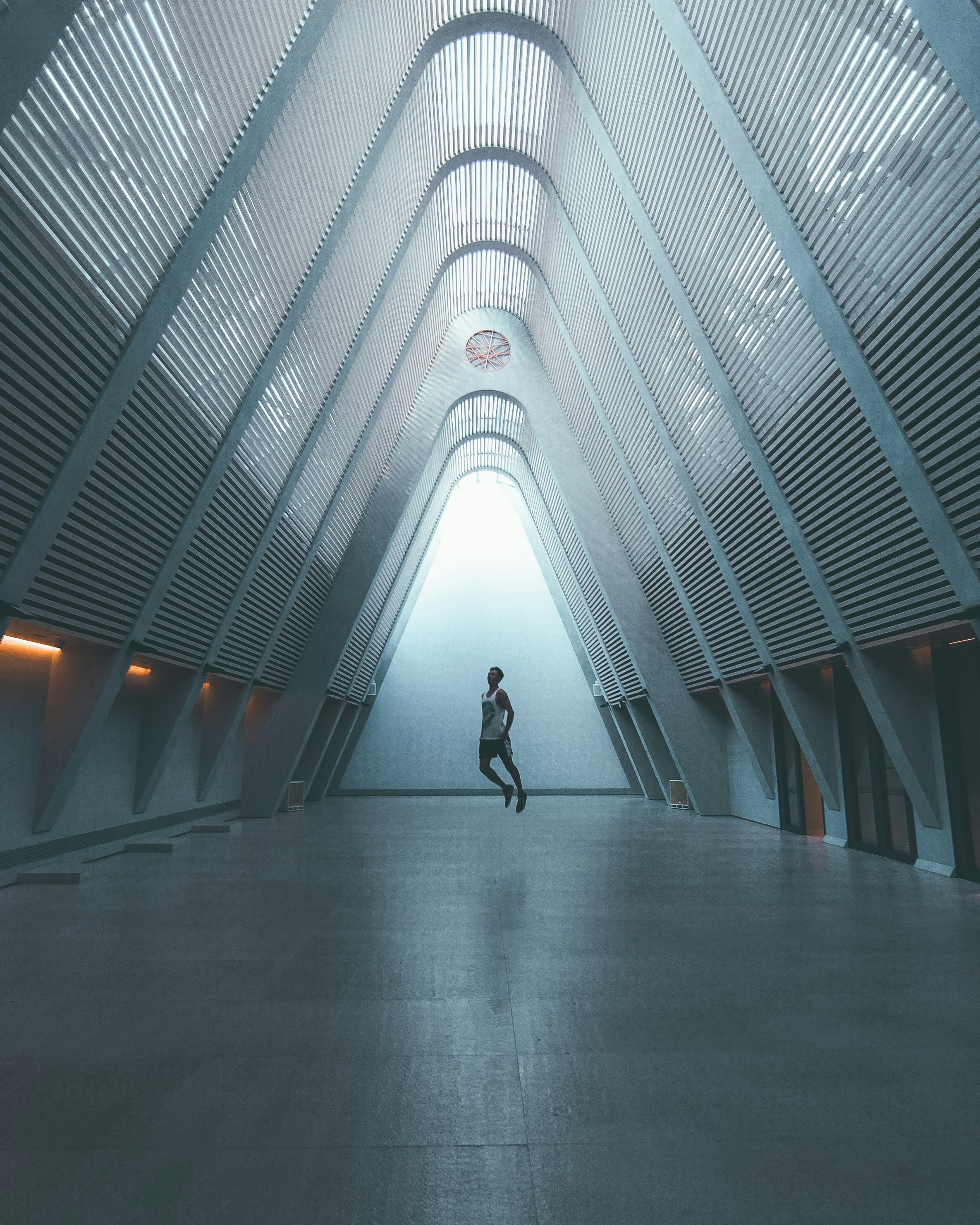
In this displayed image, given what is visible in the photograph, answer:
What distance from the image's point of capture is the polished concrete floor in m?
2.03

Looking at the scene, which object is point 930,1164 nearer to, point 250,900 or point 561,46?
point 250,900

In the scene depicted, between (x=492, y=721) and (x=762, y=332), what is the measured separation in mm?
5496

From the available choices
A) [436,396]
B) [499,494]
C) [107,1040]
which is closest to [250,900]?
[107,1040]

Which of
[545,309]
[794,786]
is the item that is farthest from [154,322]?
[794,786]

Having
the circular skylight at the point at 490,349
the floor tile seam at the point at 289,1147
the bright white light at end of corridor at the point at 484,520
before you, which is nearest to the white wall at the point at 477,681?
the bright white light at end of corridor at the point at 484,520

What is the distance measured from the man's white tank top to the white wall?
43.8ft

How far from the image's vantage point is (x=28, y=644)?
8.16 metres

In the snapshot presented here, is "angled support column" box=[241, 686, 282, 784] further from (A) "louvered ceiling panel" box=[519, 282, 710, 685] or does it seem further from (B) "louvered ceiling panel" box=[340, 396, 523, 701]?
(A) "louvered ceiling panel" box=[519, 282, 710, 685]

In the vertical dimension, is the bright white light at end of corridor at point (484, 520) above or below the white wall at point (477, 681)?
above

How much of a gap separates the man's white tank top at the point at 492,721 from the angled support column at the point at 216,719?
17.1 feet

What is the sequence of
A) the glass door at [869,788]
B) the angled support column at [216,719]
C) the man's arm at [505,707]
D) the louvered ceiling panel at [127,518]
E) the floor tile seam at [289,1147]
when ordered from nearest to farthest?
the floor tile seam at [289,1147] → the louvered ceiling panel at [127,518] → the glass door at [869,788] → the man's arm at [505,707] → the angled support column at [216,719]

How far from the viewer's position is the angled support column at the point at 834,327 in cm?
677

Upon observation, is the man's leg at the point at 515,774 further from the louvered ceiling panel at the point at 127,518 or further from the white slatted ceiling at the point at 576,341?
the louvered ceiling panel at the point at 127,518

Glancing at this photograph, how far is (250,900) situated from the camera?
6.06 metres
